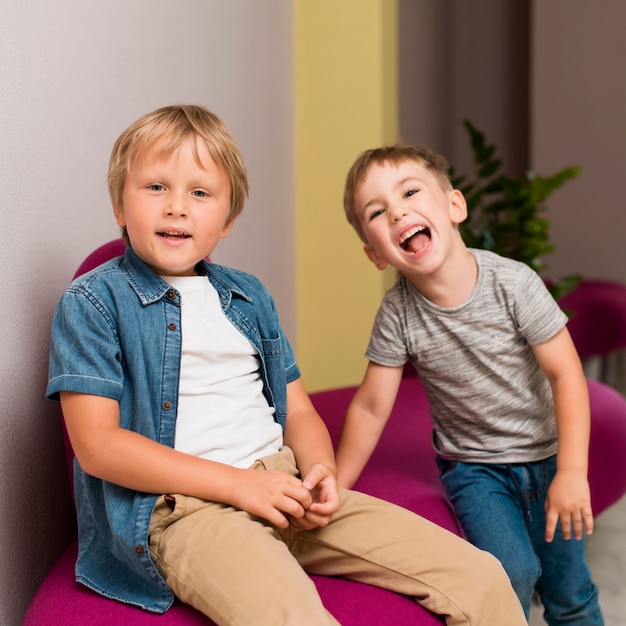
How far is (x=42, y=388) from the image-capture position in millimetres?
1427

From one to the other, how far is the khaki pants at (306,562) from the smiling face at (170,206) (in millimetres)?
357

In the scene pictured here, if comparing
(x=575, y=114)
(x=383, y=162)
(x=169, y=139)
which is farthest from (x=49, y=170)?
(x=575, y=114)

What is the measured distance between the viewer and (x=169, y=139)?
1255 mm

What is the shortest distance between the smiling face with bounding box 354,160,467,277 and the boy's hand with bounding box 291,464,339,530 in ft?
1.50

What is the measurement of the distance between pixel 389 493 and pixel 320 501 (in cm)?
37

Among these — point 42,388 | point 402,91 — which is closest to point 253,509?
point 42,388

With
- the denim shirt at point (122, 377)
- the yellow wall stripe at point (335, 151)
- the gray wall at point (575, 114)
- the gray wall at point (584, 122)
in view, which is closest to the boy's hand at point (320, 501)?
the denim shirt at point (122, 377)

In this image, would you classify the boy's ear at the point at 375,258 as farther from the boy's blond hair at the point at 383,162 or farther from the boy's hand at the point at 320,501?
the boy's hand at the point at 320,501

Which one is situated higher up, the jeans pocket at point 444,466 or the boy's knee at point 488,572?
the boy's knee at point 488,572

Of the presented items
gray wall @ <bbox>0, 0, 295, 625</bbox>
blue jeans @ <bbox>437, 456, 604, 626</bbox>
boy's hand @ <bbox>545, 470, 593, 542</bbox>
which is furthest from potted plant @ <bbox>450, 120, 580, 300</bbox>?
boy's hand @ <bbox>545, 470, 593, 542</bbox>

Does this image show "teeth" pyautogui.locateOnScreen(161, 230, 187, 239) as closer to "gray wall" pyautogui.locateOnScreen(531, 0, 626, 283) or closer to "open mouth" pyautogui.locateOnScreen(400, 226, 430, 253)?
"open mouth" pyautogui.locateOnScreen(400, 226, 430, 253)

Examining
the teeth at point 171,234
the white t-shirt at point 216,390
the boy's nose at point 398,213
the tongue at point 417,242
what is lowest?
the white t-shirt at point 216,390

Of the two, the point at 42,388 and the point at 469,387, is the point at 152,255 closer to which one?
the point at 42,388

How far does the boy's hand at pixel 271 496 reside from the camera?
3.78 ft
